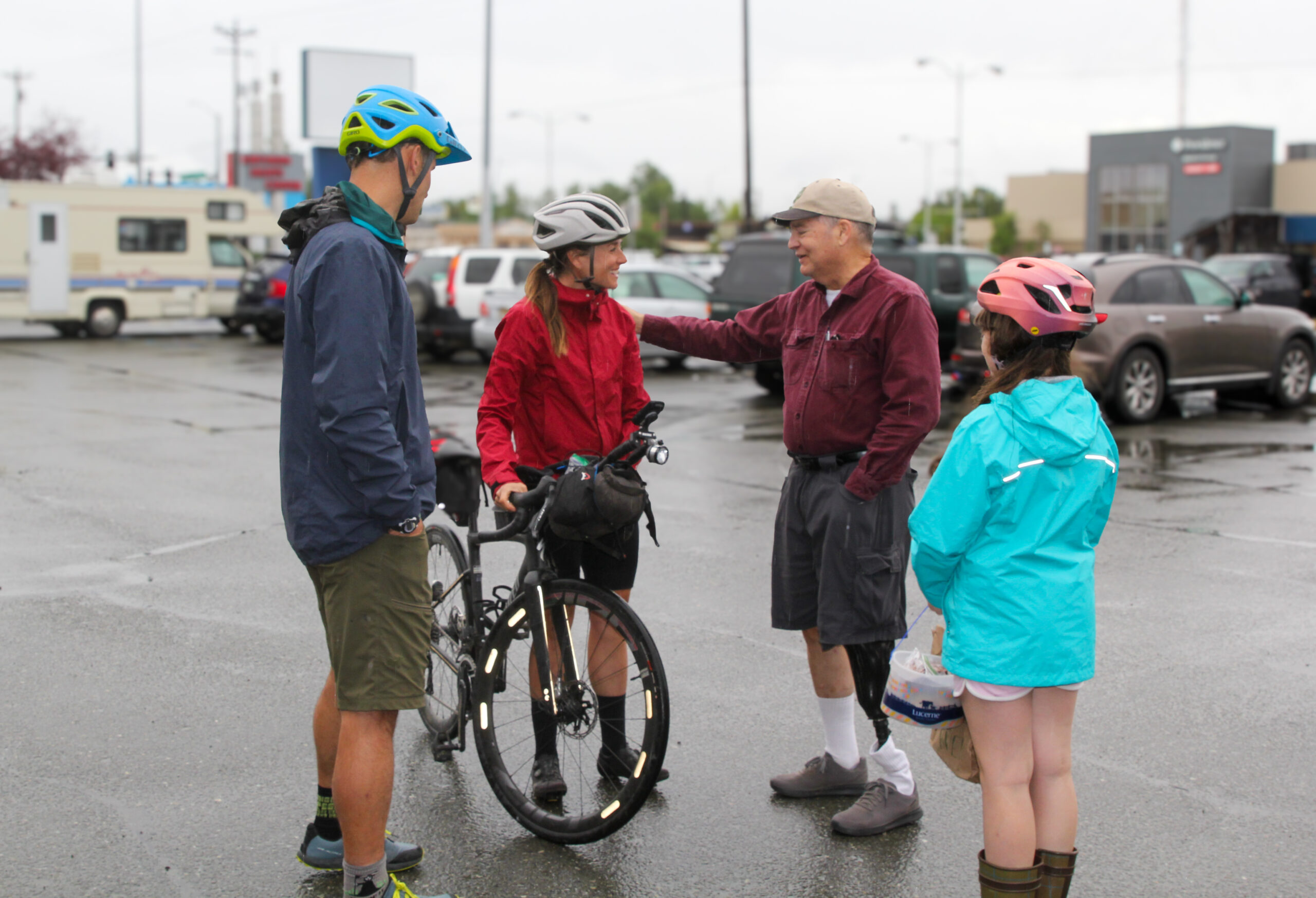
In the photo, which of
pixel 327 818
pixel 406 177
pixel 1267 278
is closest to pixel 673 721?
pixel 327 818

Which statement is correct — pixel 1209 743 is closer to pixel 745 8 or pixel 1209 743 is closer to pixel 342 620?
pixel 342 620

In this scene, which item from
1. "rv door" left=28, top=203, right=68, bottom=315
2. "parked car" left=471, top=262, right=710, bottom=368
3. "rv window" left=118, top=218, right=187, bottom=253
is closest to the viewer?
"parked car" left=471, top=262, right=710, bottom=368

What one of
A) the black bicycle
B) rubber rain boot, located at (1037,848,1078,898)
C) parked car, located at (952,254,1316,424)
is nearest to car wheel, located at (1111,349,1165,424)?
parked car, located at (952,254,1316,424)

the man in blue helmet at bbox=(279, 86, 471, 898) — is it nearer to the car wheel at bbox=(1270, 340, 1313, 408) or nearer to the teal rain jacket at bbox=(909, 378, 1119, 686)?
the teal rain jacket at bbox=(909, 378, 1119, 686)

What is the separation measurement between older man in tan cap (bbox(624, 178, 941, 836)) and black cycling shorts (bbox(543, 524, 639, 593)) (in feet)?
1.55

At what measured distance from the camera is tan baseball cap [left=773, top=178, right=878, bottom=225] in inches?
156

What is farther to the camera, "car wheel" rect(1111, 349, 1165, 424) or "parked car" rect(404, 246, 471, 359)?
"parked car" rect(404, 246, 471, 359)

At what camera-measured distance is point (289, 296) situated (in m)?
3.28

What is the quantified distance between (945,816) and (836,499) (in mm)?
1075

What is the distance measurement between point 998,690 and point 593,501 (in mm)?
1265

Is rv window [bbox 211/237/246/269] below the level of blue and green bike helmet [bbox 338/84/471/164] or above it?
above

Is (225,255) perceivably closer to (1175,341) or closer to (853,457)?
(1175,341)

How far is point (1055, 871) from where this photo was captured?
3133 millimetres

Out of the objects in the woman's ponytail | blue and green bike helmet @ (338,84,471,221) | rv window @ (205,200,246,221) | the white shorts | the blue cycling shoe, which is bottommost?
the blue cycling shoe
